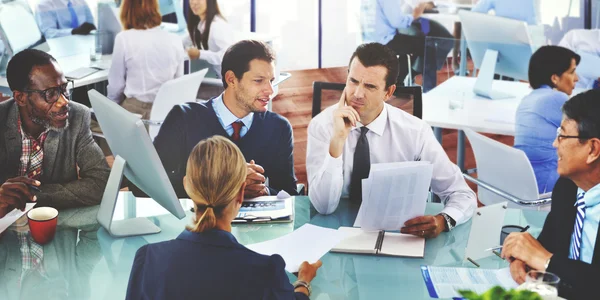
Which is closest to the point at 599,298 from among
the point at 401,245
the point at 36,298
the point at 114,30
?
the point at 401,245

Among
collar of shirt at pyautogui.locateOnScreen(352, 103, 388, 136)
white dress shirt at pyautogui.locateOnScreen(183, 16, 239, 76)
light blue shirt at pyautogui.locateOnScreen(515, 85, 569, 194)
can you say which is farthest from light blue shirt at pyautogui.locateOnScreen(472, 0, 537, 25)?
→ collar of shirt at pyautogui.locateOnScreen(352, 103, 388, 136)

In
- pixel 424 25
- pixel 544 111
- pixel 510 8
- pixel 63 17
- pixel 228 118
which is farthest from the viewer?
pixel 424 25

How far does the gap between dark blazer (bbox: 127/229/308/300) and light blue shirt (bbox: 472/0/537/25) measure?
5408 millimetres

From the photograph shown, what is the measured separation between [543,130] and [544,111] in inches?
3.8

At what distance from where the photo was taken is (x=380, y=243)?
2.34 meters

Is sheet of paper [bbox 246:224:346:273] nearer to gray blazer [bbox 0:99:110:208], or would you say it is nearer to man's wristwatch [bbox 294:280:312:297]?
man's wristwatch [bbox 294:280:312:297]

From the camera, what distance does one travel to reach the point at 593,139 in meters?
2.16

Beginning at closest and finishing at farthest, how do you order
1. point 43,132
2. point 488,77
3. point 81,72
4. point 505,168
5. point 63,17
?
point 43,132
point 505,168
point 488,77
point 81,72
point 63,17

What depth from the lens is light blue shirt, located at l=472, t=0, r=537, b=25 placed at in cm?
663

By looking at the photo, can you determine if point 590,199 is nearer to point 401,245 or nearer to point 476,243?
point 476,243

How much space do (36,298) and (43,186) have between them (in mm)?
707

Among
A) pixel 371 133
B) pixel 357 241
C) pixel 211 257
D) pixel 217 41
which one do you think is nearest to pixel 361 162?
pixel 371 133

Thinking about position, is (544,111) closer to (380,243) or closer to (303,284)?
(380,243)

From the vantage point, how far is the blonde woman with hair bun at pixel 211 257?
5.67 feet
